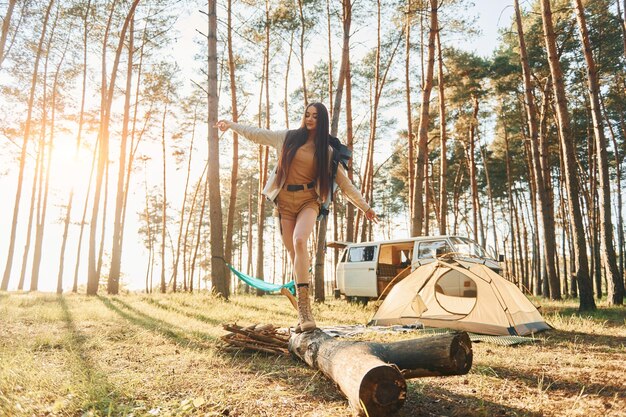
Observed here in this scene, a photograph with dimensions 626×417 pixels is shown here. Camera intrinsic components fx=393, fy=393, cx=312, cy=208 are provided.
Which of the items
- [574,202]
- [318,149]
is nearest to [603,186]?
[574,202]

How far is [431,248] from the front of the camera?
8789mm

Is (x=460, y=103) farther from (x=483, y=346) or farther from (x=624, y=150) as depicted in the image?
(x=483, y=346)

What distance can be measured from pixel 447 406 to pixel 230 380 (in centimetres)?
140

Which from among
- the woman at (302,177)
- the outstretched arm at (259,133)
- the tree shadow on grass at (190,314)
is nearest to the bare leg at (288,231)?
the woman at (302,177)

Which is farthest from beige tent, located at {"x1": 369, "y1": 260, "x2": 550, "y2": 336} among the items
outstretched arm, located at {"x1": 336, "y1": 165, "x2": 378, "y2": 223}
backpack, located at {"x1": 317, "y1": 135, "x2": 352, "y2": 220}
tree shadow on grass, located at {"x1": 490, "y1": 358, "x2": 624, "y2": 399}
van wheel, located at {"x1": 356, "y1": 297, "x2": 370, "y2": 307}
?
van wheel, located at {"x1": 356, "y1": 297, "x2": 370, "y2": 307}

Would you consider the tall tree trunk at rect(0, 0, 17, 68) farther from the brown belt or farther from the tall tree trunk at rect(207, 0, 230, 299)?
the brown belt

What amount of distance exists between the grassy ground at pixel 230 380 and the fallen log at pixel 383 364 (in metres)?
0.17

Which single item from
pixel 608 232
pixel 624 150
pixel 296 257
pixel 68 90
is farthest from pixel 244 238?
pixel 296 257

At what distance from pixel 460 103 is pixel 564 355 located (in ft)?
44.2

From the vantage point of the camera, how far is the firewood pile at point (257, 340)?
11.8ft

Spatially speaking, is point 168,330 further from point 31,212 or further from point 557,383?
point 31,212

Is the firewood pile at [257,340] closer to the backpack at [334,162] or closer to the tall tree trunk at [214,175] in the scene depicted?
the backpack at [334,162]

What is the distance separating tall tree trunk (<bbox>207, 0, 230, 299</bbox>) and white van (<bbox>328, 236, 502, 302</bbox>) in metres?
3.44

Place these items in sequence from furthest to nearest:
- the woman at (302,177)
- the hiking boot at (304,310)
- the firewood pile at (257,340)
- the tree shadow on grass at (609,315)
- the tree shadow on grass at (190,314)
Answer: the tree shadow on grass at (609,315) → the tree shadow on grass at (190,314) → the firewood pile at (257,340) → the woman at (302,177) → the hiking boot at (304,310)
